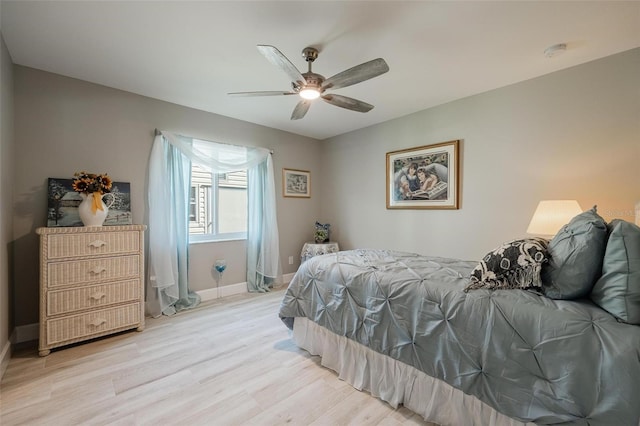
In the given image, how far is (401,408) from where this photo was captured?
1654 millimetres

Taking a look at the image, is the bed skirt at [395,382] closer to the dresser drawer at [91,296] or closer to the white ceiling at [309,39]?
the dresser drawer at [91,296]

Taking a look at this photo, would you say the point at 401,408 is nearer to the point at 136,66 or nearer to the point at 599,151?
the point at 599,151

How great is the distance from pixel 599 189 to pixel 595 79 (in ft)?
3.12

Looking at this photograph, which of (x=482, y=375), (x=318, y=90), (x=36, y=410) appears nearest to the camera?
(x=482, y=375)

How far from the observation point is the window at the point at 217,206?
3.62 m

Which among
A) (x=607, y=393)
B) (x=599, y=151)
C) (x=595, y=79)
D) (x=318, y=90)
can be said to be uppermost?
(x=595, y=79)

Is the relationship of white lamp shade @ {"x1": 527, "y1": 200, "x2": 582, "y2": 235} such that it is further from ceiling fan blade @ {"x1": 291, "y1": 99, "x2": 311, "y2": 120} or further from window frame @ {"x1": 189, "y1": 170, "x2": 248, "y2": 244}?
window frame @ {"x1": 189, "y1": 170, "x2": 248, "y2": 244}

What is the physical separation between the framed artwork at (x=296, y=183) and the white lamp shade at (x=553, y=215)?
10.4 feet

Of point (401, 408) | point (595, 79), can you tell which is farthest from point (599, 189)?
point (401, 408)

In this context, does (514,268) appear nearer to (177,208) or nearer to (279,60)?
(279,60)

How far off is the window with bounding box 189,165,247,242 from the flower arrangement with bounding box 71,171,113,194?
107 centimetres

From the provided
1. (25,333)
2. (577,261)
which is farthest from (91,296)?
(577,261)

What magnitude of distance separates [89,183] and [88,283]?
898 mm

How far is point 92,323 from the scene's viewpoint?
2.41 meters
